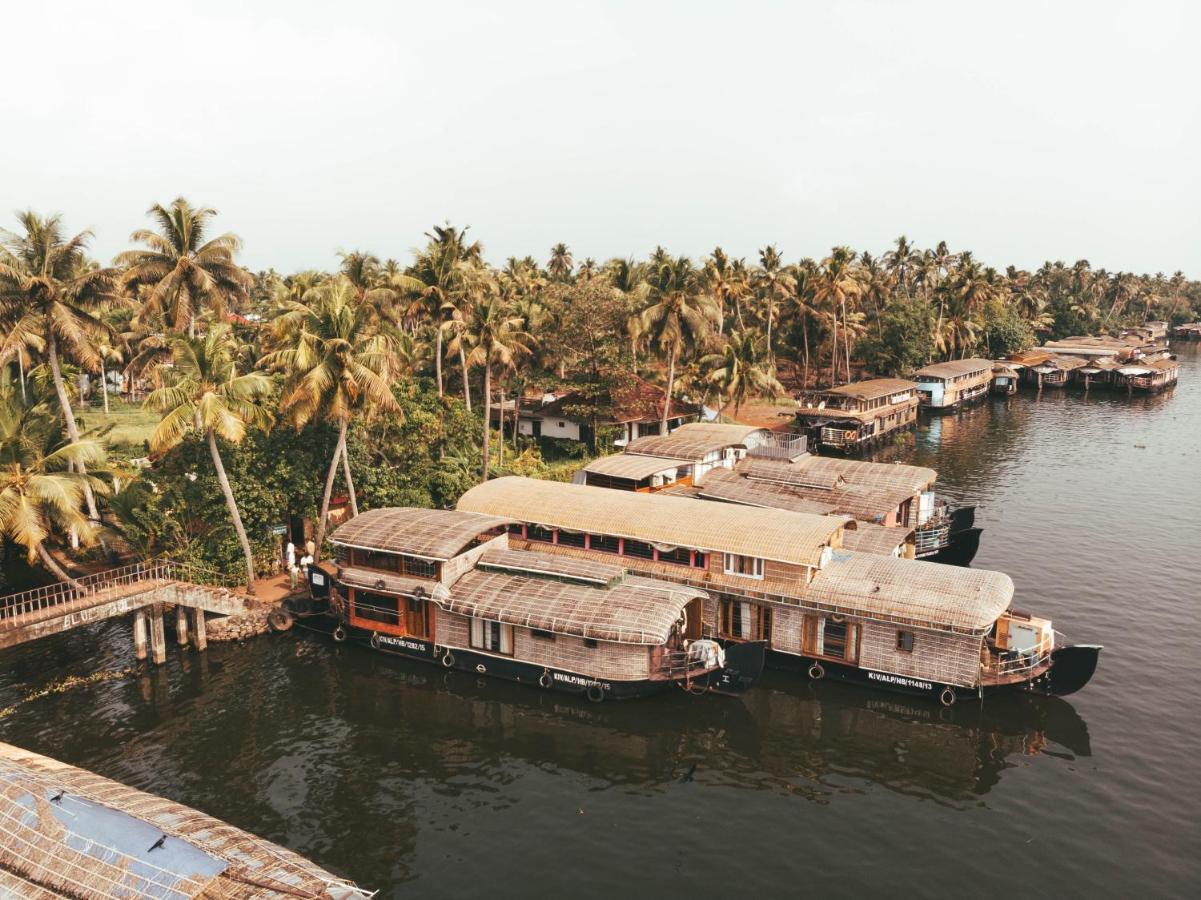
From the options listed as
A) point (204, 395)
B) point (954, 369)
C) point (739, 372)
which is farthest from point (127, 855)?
point (954, 369)

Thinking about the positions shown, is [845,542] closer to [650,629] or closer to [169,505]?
[650,629]

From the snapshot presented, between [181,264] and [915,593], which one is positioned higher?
[181,264]

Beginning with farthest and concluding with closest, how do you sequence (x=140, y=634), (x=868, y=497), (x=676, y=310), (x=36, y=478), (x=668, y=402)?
1. (x=668, y=402)
2. (x=676, y=310)
3. (x=868, y=497)
4. (x=140, y=634)
5. (x=36, y=478)

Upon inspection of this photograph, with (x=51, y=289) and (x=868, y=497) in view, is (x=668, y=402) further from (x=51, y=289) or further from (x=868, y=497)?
(x=51, y=289)

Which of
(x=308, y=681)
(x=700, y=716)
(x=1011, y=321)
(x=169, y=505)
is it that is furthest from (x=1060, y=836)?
(x=1011, y=321)

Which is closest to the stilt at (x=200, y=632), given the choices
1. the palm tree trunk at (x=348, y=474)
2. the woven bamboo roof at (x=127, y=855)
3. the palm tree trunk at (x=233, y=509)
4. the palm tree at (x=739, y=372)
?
the palm tree trunk at (x=233, y=509)
